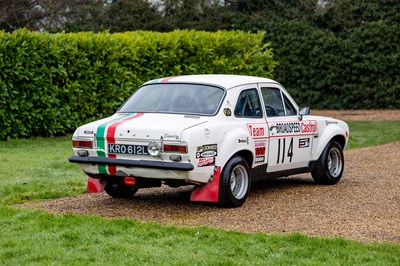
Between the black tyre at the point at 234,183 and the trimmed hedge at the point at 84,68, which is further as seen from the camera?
the trimmed hedge at the point at 84,68

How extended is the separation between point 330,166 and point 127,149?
148 inches

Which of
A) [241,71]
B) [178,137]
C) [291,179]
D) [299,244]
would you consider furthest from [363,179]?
[241,71]

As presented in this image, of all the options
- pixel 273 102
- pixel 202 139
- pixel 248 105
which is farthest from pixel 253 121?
pixel 202 139

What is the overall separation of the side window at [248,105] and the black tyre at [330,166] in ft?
5.13

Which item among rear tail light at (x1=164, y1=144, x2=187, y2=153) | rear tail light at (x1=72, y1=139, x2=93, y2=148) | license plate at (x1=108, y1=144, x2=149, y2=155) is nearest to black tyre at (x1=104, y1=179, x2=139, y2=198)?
rear tail light at (x1=72, y1=139, x2=93, y2=148)

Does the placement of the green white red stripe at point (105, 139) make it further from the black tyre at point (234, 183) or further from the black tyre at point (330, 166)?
the black tyre at point (330, 166)

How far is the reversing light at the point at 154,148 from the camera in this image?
9359 millimetres

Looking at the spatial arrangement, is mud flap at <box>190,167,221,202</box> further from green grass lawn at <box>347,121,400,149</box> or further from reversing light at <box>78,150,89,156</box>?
green grass lawn at <box>347,121,400,149</box>

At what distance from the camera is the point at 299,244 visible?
25.4 feet

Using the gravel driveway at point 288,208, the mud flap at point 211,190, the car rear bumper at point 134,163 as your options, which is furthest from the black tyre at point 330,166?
the car rear bumper at point 134,163

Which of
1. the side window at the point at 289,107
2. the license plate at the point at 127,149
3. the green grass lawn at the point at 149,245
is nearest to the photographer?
the green grass lawn at the point at 149,245

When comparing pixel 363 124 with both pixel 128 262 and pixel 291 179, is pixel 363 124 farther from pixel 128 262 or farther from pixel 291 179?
pixel 128 262

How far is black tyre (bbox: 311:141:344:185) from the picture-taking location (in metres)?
11.9

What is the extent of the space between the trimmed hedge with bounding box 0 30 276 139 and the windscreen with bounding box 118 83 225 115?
6786 mm
